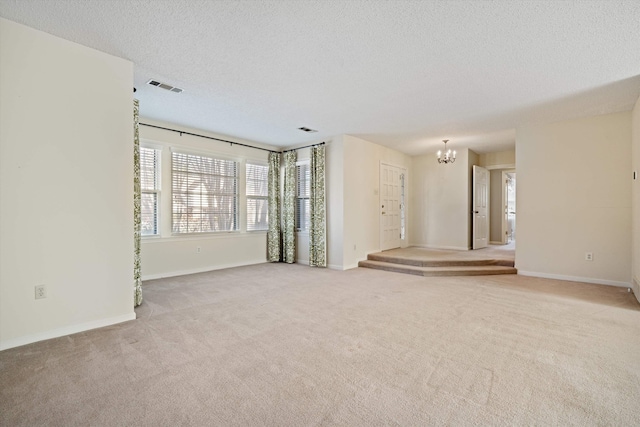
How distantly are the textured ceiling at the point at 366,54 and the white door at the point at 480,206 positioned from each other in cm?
284

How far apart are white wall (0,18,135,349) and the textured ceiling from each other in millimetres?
273

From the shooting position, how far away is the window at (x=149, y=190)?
5223 millimetres

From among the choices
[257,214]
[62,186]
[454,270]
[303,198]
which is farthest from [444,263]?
[62,186]

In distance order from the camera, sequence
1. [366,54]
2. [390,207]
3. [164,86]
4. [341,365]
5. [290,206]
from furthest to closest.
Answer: [390,207] < [290,206] < [164,86] < [366,54] < [341,365]

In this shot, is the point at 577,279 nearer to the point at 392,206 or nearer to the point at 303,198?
the point at 392,206

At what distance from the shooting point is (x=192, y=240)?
19.1 ft

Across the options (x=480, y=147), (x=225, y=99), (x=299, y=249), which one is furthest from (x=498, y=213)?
(x=225, y=99)

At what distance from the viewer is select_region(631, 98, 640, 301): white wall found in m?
4.08

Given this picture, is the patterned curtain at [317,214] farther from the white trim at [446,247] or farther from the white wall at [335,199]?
the white trim at [446,247]

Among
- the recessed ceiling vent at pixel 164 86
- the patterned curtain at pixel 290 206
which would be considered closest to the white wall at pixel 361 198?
the patterned curtain at pixel 290 206

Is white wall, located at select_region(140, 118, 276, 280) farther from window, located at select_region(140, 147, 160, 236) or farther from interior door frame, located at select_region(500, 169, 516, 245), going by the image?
interior door frame, located at select_region(500, 169, 516, 245)

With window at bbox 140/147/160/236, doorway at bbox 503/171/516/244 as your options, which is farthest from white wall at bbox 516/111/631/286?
window at bbox 140/147/160/236

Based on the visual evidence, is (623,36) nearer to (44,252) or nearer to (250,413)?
(250,413)

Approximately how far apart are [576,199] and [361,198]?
145 inches
